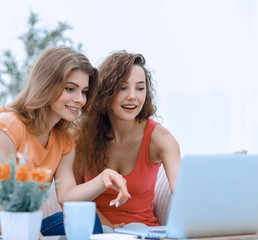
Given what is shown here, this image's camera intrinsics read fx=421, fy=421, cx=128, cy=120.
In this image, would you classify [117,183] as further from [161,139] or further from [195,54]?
[195,54]

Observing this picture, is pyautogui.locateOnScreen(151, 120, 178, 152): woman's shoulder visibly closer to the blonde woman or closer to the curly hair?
the curly hair

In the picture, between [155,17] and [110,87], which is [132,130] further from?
[155,17]

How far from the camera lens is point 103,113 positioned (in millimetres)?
2062

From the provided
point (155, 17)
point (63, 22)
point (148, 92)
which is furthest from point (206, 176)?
point (155, 17)

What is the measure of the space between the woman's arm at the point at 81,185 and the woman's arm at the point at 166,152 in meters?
0.43

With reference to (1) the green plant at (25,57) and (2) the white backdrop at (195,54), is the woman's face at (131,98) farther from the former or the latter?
(2) the white backdrop at (195,54)

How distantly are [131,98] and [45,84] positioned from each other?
0.43 metres

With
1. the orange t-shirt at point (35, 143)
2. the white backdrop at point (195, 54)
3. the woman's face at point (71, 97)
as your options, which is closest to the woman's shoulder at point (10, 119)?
the orange t-shirt at point (35, 143)

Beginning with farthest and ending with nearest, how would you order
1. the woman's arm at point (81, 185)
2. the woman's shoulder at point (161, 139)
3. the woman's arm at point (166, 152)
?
the woman's shoulder at point (161, 139) < the woman's arm at point (166, 152) < the woman's arm at point (81, 185)

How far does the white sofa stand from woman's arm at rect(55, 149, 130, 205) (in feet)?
1.25

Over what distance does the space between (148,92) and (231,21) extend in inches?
145

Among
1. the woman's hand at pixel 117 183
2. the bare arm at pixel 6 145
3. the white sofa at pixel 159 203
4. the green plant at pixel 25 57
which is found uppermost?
the green plant at pixel 25 57

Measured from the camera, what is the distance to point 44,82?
5.44 feet

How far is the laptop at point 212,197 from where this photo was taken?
102cm
